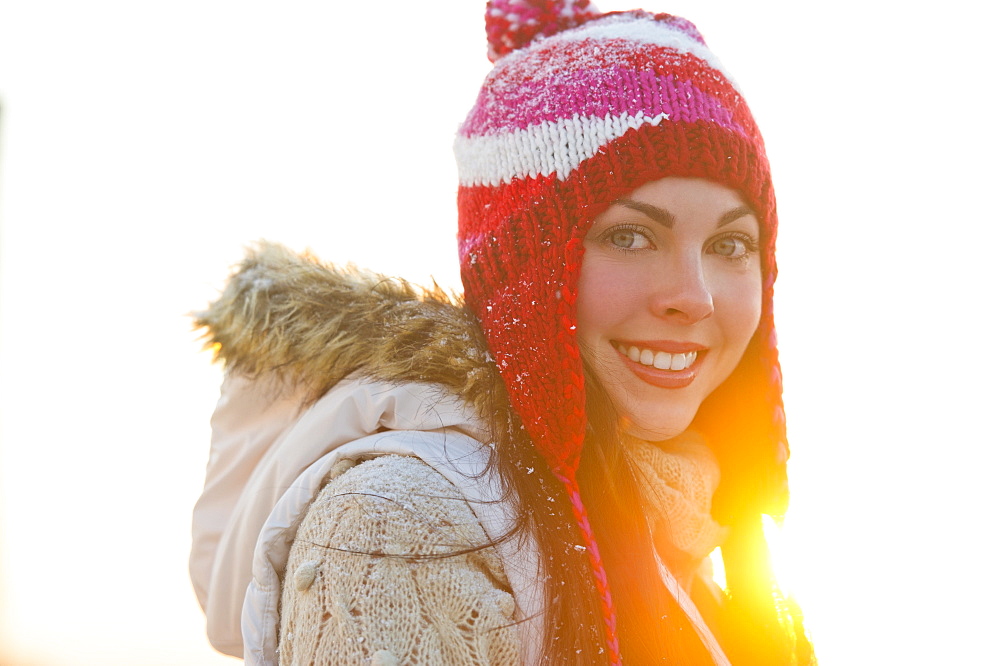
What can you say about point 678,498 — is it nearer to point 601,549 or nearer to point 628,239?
point 601,549

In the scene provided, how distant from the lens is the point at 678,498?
171 centimetres

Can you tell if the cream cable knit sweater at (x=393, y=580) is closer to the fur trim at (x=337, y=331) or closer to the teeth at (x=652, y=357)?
the fur trim at (x=337, y=331)

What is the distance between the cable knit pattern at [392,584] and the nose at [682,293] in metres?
0.54

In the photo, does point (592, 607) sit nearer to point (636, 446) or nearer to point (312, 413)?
point (636, 446)

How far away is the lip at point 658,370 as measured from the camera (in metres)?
1.56

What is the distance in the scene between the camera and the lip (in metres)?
1.56

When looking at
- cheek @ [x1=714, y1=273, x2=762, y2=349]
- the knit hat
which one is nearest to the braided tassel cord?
the knit hat

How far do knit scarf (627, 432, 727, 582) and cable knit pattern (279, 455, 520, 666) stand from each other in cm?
48

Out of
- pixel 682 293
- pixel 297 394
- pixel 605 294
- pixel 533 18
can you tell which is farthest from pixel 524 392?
pixel 533 18

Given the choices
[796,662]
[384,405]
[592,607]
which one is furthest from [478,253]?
[796,662]

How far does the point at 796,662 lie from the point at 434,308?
1.12m

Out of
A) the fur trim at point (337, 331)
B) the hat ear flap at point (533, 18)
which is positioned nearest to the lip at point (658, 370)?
the fur trim at point (337, 331)

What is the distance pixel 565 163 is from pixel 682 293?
322 millimetres

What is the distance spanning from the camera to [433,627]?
119cm
